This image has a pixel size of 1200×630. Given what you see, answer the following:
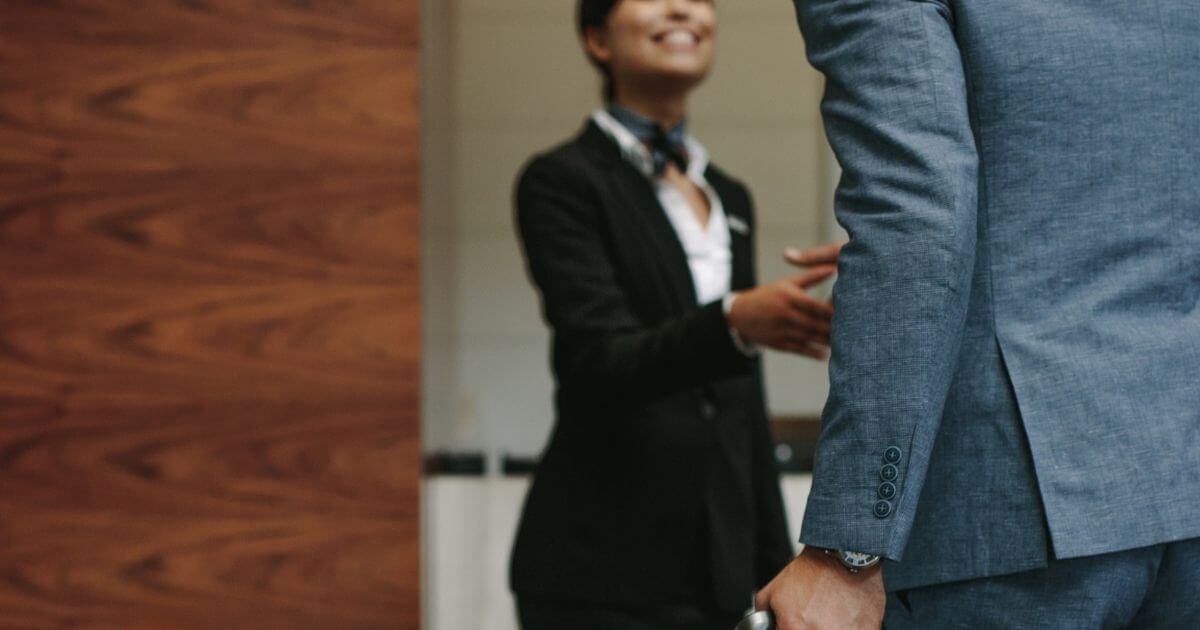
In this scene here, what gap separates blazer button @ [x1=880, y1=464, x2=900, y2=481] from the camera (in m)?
1.04

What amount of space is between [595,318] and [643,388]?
123 mm

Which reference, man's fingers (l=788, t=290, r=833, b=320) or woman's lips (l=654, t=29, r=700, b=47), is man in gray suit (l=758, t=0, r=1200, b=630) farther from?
woman's lips (l=654, t=29, r=700, b=47)

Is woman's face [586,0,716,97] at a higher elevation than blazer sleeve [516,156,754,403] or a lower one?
Answer: higher

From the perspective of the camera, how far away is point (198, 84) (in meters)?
2.41

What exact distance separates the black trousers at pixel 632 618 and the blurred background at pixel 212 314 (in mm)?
700

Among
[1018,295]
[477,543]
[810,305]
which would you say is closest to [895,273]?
[1018,295]

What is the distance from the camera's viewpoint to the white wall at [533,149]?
3.53 meters

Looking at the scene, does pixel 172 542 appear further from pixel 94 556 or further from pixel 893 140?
pixel 893 140

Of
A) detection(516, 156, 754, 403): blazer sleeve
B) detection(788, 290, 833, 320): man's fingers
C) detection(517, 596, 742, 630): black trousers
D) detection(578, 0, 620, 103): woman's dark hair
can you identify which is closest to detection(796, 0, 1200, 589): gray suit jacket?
detection(788, 290, 833, 320): man's fingers

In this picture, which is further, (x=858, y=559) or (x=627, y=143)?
(x=627, y=143)

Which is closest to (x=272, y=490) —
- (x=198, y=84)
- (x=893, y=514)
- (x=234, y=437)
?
(x=234, y=437)

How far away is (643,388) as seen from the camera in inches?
66.8

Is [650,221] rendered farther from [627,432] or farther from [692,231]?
[627,432]

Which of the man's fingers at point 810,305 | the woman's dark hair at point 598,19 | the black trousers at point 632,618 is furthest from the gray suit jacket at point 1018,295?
the woman's dark hair at point 598,19
